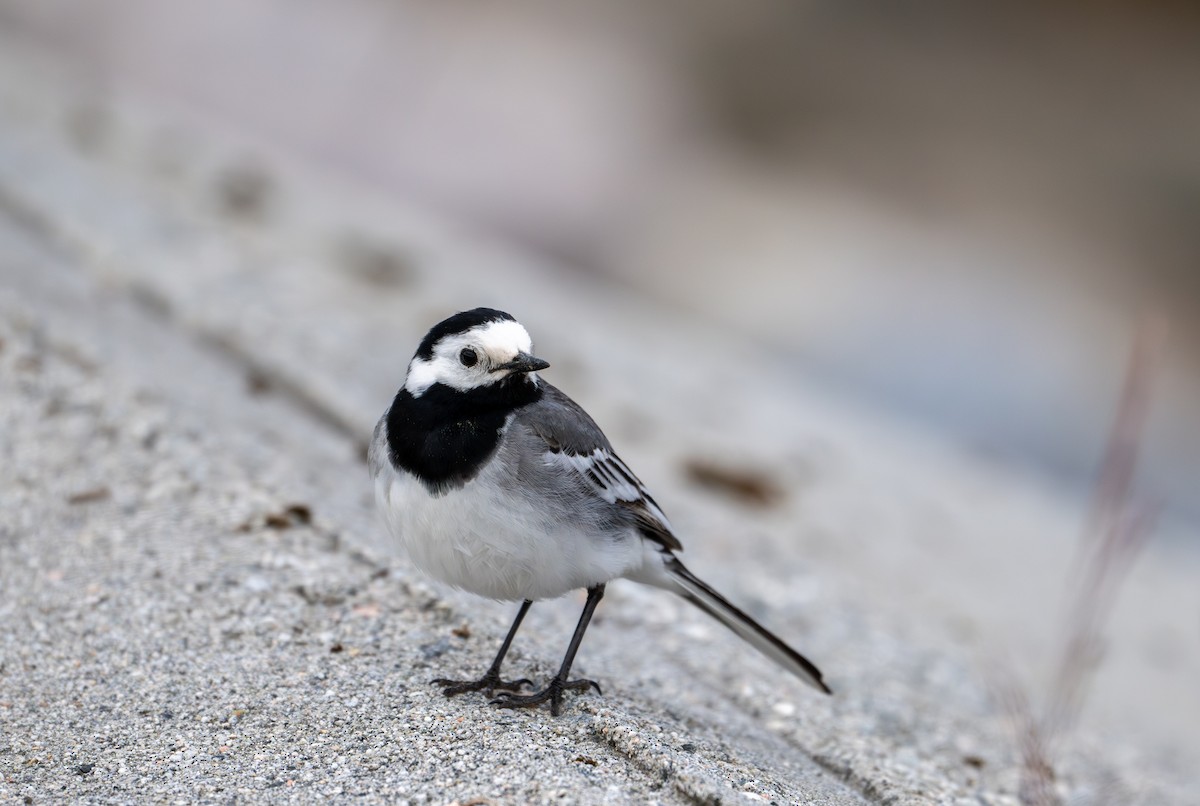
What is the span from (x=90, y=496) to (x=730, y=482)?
142 inches

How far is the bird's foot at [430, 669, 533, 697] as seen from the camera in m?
3.81

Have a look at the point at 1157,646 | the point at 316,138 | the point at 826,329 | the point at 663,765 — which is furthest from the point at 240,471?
the point at 316,138

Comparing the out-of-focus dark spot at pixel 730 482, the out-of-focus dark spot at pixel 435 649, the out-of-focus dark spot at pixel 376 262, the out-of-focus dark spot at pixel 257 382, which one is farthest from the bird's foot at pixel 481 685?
the out-of-focus dark spot at pixel 376 262

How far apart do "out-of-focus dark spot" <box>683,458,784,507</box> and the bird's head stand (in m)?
3.48

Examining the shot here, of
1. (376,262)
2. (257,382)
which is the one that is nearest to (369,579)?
(257,382)

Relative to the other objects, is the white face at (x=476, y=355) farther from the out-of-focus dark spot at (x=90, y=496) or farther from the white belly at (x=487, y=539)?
the out-of-focus dark spot at (x=90, y=496)

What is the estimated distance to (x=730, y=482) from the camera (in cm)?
719

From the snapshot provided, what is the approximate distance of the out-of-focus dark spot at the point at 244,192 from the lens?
9.71 m

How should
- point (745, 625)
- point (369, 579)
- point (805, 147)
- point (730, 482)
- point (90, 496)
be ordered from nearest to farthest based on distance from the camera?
point (745, 625) < point (369, 579) < point (90, 496) < point (730, 482) < point (805, 147)

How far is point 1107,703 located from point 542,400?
3645 mm

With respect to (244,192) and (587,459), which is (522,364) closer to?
(587,459)

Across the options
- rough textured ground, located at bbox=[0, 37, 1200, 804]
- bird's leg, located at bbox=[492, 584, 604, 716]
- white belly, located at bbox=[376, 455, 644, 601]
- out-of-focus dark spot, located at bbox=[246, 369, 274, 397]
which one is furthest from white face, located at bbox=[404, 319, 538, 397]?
out-of-focus dark spot, located at bbox=[246, 369, 274, 397]

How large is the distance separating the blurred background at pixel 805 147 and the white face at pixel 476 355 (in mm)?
10108

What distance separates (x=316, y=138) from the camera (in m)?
16.7
